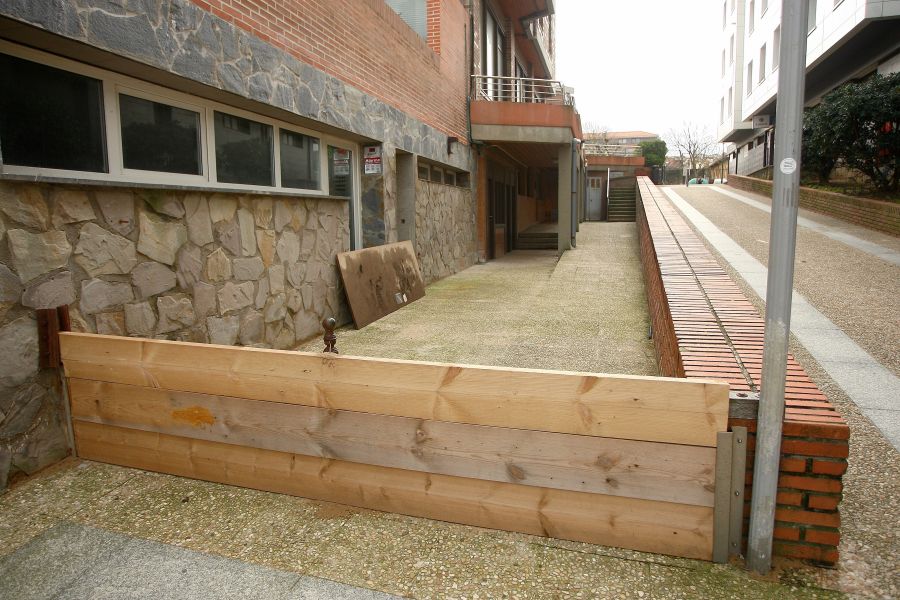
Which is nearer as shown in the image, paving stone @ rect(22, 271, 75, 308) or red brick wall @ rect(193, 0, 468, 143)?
paving stone @ rect(22, 271, 75, 308)

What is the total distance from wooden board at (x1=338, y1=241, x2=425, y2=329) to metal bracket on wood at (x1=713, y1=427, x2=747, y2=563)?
5309mm

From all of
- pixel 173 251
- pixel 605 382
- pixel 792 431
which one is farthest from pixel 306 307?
pixel 792 431

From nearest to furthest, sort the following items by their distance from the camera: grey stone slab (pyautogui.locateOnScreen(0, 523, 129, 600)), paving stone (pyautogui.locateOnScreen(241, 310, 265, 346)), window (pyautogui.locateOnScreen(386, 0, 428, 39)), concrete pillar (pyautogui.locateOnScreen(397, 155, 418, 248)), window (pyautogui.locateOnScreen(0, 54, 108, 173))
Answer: grey stone slab (pyautogui.locateOnScreen(0, 523, 129, 600)) < window (pyautogui.locateOnScreen(0, 54, 108, 173)) < paving stone (pyautogui.locateOnScreen(241, 310, 265, 346)) < concrete pillar (pyautogui.locateOnScreen(397, 155, 418, 248)) < window (pyautogui.locateOnScreen(386, 0, 428, 39))

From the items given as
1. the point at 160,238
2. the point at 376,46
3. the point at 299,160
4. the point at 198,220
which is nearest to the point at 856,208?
the point at 376,46

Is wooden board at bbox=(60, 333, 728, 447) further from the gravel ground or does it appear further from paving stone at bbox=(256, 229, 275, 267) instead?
paving stone at bbox=(256, 229, 275, 267)

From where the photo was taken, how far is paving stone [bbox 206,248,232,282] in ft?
16.0

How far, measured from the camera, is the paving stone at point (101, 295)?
369 cm

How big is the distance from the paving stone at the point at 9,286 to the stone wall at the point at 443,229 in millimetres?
6749

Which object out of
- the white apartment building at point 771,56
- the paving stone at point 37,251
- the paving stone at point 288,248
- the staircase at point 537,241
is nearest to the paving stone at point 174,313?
the paving stone at point 37,251

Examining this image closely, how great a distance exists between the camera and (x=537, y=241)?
771 inches

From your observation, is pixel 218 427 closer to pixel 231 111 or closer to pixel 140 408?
pixel 140 408

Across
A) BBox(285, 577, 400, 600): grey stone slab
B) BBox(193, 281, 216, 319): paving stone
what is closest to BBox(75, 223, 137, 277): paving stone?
BBox(193, 281, 216, 319): paving stone

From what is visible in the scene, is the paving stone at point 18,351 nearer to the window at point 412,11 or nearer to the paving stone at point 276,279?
the paving stone at point 276,279

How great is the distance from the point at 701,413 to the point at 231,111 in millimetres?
4811
